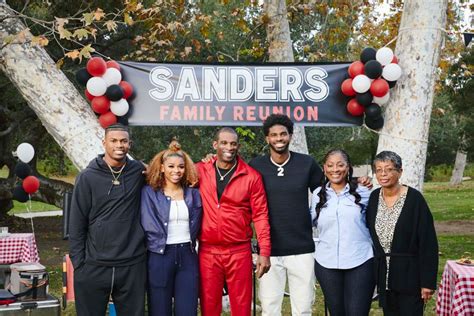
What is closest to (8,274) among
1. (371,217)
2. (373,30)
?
(371,217)

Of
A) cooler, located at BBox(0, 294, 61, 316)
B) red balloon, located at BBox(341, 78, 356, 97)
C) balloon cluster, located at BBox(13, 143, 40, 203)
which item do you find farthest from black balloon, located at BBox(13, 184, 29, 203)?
red balloon, located at BBox(341, 78, 356, 97)

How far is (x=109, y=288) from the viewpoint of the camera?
3924 millimetres

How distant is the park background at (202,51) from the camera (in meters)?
9.70

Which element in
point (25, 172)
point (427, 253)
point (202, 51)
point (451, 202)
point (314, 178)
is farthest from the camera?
point (451, 202)

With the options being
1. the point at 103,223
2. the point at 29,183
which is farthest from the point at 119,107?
the point at 103,223

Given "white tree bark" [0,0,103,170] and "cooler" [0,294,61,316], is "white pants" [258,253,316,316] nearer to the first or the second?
"cooler" [0,294,61,316]

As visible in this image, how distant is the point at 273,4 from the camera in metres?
7.91

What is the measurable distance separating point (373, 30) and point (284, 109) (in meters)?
7.47

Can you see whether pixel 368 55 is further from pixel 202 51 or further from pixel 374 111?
pixel 202 51

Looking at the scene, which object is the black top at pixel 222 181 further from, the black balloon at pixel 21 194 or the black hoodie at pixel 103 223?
the black balloon at pixel 21 194

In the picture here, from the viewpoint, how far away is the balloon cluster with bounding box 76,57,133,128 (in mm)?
5734

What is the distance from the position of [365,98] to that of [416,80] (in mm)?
516

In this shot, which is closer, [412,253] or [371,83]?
[412,253]

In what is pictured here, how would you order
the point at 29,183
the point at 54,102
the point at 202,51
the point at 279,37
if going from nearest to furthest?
the point at 54,102 → the point at 29,183 → the point at 279,37 → the point at 202,51
